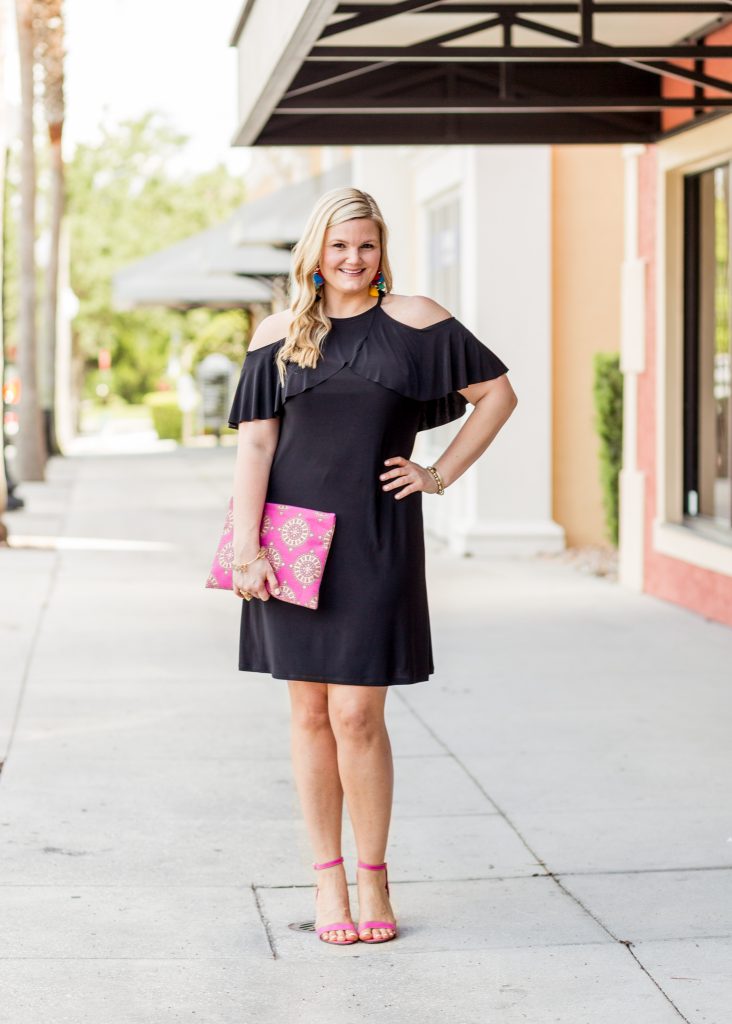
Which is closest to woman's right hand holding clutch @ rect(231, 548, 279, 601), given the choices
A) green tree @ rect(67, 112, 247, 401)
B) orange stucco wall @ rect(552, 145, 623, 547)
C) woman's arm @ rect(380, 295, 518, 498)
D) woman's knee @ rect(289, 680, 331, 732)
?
woman's knee @ rect(289, 680, 331, 732)

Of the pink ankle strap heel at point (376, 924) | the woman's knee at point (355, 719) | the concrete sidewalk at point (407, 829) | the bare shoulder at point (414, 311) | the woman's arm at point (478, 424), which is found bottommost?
the concrete sidewalk at point (407, 829)

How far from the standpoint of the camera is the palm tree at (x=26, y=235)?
21094 millimetres

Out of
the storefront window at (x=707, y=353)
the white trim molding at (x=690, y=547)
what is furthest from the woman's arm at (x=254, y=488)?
the storefront window at (x=707, y=353)

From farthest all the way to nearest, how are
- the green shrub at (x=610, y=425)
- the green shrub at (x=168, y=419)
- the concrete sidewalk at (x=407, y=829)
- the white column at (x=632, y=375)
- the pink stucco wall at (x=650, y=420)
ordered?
the green shrub at (x=168, y=419) → the green shrub at (x=610, y=425) → the white column at (x=632, y=375) → the pink stucco wall at (x=650, y=420) → the concrete sidewalk at (x=407, y=829)

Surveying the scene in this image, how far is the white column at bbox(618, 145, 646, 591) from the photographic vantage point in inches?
441

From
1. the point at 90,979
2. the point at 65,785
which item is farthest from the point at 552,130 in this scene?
the point at 90,979

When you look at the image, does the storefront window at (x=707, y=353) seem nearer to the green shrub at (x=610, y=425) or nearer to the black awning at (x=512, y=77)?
the black awning at (x=512, y=77)

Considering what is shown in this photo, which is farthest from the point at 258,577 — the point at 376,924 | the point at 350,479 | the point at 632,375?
the point at 632,375

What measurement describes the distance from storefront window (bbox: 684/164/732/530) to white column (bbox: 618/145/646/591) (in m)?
0.47

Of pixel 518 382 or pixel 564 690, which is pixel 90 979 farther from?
pixel 518 382

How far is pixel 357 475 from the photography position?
4344 millimetres

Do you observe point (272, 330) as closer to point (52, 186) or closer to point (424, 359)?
point (424, 359)

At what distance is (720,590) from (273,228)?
1106 centimetres

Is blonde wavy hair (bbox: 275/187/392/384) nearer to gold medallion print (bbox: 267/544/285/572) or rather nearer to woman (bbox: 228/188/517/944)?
woman (bbox: 228/188/517/944)
